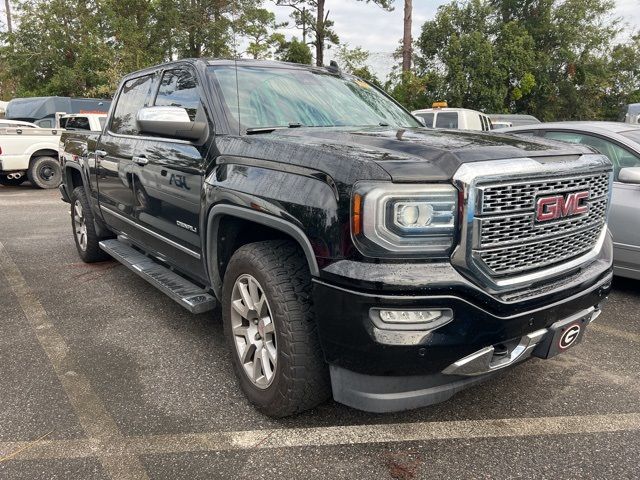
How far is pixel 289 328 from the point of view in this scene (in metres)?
2.40

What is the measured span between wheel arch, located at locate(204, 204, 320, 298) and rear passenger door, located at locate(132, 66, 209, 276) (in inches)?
7.3

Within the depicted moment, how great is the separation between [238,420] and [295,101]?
79.1 inches

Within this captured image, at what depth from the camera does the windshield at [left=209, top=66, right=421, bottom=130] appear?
3.25 meters

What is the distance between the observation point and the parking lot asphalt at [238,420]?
2.37 meters

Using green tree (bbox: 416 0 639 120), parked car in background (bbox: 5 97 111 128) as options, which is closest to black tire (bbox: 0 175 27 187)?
parked car in background (bbox: 5 97 111 128)

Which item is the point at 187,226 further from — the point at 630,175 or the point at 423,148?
the point at 630,175

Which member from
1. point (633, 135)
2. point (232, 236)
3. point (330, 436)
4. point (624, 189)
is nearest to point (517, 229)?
point (330, 436)

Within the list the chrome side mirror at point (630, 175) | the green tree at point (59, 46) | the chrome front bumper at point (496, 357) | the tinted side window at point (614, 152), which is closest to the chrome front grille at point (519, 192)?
the chrome front bumper at point (496, 357)

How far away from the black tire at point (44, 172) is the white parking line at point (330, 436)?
1211cm

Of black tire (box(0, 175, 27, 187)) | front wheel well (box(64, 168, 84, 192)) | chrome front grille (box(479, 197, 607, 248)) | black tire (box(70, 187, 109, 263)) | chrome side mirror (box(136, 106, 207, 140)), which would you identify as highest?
chrome side mirror (box(136, 106, 207, 140))

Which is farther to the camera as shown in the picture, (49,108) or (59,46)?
(59,46)

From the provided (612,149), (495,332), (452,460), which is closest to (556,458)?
(452,460)

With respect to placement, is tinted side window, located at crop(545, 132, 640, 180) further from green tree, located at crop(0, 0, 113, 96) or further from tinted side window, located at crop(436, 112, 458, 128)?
green tree, located at crop(0, 0, 113, 96)

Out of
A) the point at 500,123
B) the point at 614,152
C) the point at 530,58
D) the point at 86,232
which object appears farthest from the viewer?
the point at 530,58
